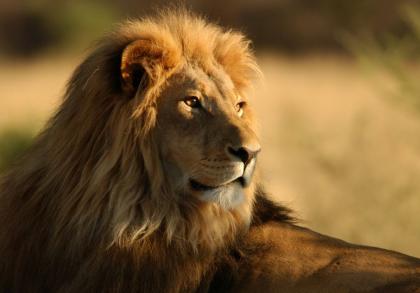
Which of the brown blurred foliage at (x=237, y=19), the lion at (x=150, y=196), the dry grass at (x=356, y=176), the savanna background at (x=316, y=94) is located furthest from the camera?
the brown blurred foliage at (x=237, y=19)

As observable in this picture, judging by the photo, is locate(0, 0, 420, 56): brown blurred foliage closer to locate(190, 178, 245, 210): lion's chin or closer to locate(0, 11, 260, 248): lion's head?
locate(0, 11, 260, 248): lion's head

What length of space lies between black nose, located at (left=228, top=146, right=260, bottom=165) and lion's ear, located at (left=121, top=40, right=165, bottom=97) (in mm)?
551

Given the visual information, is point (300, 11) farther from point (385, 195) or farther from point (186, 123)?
point (186, 123)

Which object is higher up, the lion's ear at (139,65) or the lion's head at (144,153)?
the lion's ear at (139,65)

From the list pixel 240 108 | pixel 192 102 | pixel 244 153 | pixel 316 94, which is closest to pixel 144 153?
pixel 192 102

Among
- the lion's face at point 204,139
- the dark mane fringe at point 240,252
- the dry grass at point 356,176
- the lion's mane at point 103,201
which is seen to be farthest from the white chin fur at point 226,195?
the dry grass at point 356,176

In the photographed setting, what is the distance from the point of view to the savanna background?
941 cm

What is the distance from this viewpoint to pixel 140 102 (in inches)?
201

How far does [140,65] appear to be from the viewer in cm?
512

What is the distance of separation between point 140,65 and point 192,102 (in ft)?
0.96

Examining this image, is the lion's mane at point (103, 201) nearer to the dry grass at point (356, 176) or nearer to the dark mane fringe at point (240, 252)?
the dark mane fringe at point (240, 252)

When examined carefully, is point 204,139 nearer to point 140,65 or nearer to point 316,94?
point 140,65

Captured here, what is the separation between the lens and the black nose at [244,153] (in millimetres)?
4859

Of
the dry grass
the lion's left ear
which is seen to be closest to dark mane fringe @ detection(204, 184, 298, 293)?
the lion's left ear
